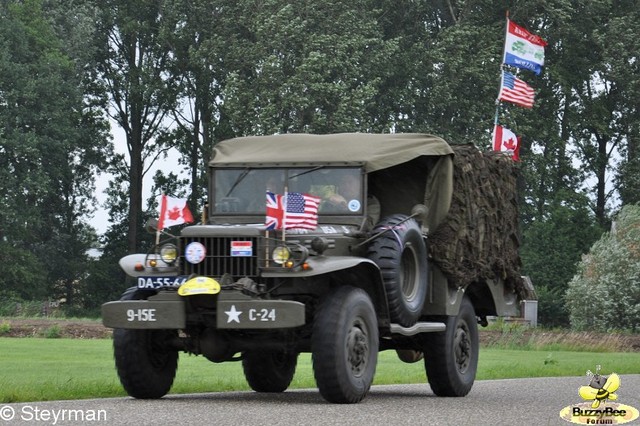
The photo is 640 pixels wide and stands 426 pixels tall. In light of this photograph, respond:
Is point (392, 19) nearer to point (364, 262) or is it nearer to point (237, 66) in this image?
point (237, 66)

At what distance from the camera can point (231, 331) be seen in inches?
614

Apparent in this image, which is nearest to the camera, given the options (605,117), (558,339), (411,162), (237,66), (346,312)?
(346,312)

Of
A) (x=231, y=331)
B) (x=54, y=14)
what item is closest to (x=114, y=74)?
(x=54, y=14)

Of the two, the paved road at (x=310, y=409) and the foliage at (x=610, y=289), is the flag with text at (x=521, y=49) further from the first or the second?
the paved road at (x=310, y=409)

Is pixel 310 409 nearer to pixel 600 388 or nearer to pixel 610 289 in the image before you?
pixel 600 388

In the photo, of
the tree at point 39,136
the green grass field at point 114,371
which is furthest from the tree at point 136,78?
the green grass field at point 114,371

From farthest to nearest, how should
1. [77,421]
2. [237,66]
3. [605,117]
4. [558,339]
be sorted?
[605,117] → [237,66] → [558,339] → [77,421]

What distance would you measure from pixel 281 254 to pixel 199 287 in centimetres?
89

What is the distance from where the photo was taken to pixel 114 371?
74.8 ft

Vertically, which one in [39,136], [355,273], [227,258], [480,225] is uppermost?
[39,136]

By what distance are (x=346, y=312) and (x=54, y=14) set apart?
5579 cm

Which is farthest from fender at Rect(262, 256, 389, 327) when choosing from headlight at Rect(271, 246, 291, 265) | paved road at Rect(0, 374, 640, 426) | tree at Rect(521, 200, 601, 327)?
tree at Rect(521, 200, 601, 327)

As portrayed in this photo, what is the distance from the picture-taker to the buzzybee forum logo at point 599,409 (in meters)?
12.2

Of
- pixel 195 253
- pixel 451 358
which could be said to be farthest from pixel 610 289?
pixel 195 253
